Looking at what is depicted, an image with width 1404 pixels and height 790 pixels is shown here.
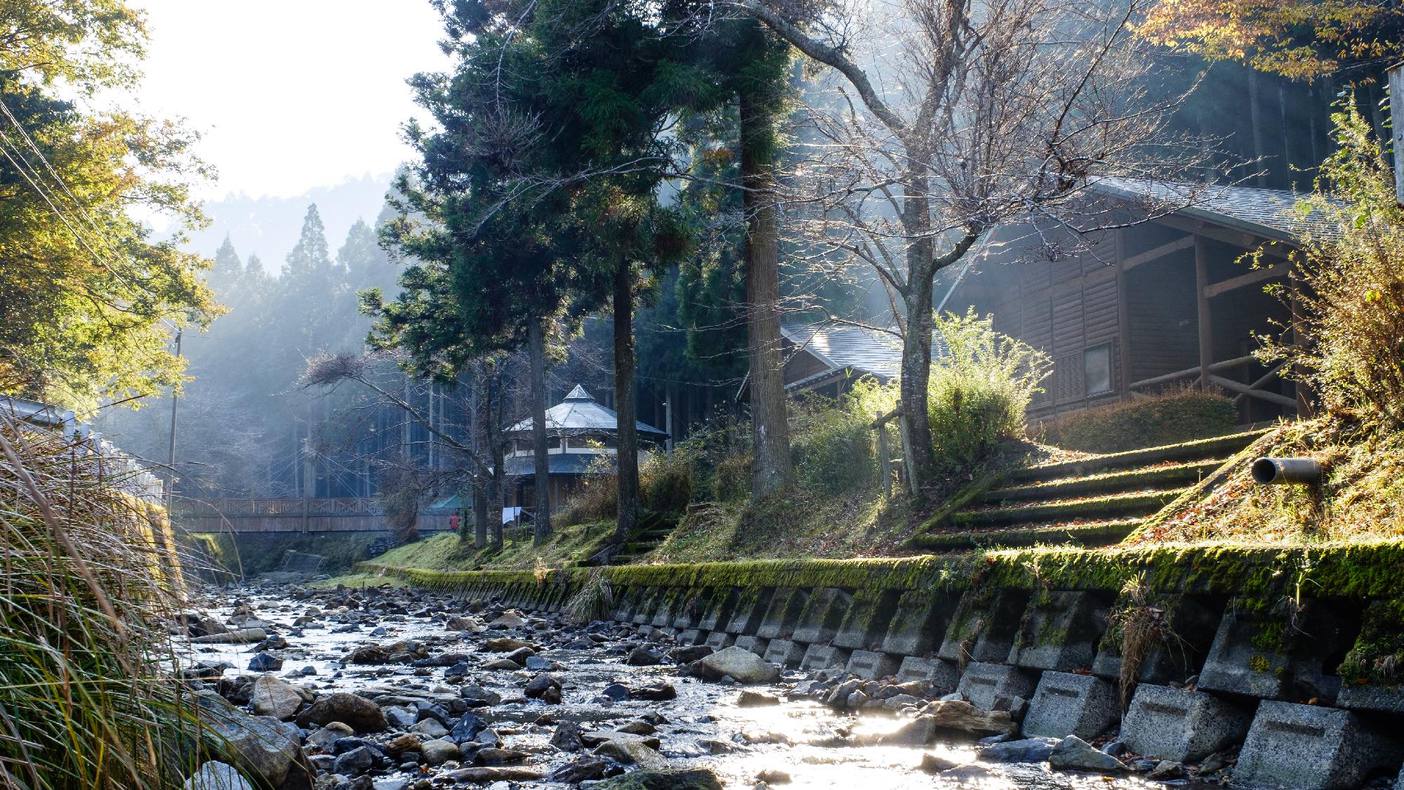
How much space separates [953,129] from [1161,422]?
6.02 metres

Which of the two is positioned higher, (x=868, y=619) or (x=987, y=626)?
(x=987, y=626)

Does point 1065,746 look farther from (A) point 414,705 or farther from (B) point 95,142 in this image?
(B) point 95,142

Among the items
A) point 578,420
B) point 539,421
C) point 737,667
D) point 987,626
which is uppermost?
point 578,420

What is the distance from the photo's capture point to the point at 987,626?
6.16m

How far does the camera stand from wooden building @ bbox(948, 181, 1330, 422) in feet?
51.1

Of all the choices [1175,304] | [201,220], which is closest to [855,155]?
[1175,304]

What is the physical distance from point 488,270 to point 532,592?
773 centimetres

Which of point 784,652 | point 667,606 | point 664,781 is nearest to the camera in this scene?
point 664,781

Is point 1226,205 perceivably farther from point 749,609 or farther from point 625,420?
point 749,609

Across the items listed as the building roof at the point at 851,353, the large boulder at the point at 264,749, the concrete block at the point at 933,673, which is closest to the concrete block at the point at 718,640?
the concrete block at the point at 933,673

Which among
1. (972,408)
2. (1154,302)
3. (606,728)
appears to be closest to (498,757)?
(606,728)

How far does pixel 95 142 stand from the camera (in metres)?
19.5

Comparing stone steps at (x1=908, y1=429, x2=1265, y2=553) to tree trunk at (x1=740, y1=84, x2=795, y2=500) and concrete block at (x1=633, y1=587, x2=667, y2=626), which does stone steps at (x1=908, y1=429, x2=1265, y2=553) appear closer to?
concrete block at (x1=633, y1=587, x2=667, y2=626)

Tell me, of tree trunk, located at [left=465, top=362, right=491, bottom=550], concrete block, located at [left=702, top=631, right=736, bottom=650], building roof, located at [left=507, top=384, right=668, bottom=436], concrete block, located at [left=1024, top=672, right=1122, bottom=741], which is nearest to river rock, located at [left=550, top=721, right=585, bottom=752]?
concrete block, located at [left=1024, top=672, right=1122, bottom=741]
